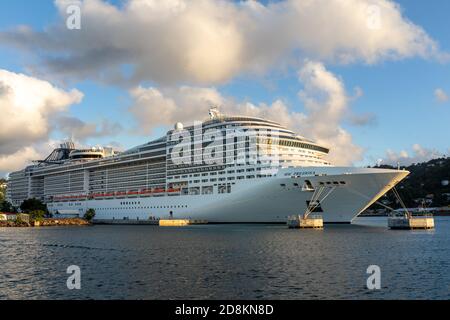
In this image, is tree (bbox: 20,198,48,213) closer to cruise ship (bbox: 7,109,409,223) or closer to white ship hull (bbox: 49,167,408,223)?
cruise ship (bbox: 7,109,409,223)

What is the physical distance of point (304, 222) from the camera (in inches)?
2640

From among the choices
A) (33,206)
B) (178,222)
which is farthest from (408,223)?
(33,206)

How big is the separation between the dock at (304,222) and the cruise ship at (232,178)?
71.1 inches

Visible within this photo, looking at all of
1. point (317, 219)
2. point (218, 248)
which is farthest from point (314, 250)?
point (317, 219)

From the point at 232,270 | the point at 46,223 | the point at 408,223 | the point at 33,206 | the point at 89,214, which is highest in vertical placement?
the point at 33,206

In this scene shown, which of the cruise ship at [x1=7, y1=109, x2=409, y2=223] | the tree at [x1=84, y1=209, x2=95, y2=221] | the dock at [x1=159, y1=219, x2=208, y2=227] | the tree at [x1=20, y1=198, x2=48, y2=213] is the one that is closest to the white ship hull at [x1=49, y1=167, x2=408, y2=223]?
the cruise ship at [x1=7, y1=109, x2=409, y2=223]

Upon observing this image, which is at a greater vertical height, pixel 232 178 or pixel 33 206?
pixel 232 178

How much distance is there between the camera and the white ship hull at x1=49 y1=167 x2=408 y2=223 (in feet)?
207

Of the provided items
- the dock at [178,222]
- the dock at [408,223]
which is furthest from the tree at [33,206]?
the dock at [408,223]

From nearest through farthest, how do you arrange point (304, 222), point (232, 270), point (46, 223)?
1. point (232, 270)
2. point (304, 222)
3. point (46, 223)

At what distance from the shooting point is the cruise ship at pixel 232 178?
65.2m

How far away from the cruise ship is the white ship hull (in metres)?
0.13

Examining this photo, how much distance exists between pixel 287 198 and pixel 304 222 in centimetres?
412

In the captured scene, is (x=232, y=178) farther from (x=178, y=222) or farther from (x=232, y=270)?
(x=232, y=270)
